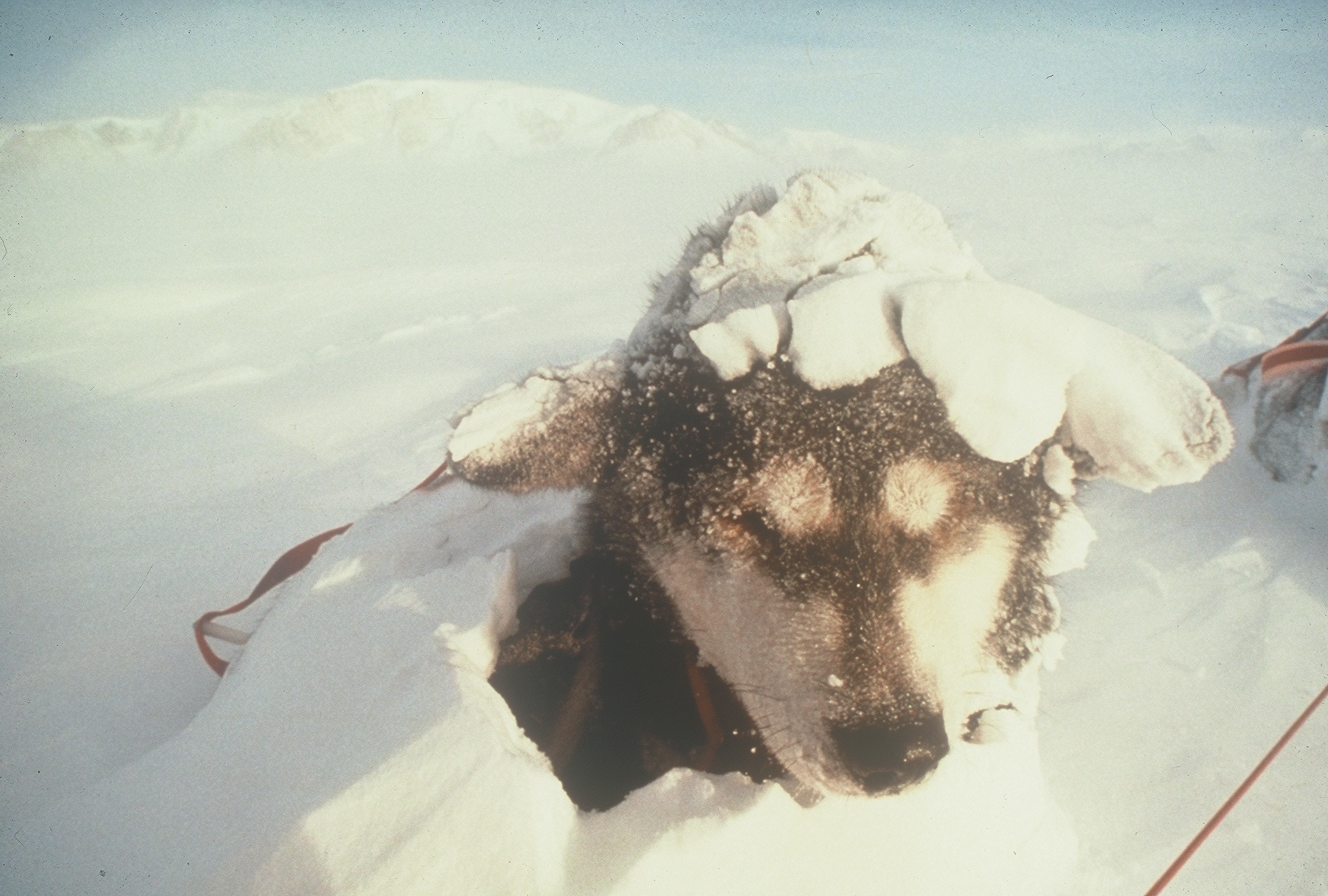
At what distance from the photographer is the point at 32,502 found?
348cm

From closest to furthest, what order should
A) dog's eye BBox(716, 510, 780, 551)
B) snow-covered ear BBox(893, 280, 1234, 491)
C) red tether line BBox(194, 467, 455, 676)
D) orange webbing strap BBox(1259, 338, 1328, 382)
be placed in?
snow-covered ear BBox(893, 280, 1234, 491), dog's eye BBox(716, 510, 780, 551), red tether line BBox(194, 467, 455, 676), orange webbing strap BBox(1259, 338, 1328, 382)

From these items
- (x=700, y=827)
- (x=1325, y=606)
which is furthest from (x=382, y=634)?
(x=1325, y=606)

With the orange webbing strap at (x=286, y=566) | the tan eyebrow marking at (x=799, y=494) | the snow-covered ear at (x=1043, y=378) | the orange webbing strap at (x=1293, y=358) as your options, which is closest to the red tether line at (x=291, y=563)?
the orange webbing strap at (x=286, y=566)

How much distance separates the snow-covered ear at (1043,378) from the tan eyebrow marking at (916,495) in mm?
92

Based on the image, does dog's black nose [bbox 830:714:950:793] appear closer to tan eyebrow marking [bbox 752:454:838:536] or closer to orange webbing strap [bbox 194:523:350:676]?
tan eyebrow marking [bbox 752:454:838:536]

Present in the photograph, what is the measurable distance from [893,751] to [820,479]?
19.2 inches

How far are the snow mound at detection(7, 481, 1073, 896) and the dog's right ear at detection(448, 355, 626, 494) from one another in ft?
0.87

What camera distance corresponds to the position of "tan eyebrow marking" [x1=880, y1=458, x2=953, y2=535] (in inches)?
43.1

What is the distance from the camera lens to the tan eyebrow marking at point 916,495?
109cm

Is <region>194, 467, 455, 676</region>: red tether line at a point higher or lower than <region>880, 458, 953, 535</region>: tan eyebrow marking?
lower

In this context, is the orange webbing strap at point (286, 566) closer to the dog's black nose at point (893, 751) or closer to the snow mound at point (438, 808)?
the snow mound at point (438, 808)

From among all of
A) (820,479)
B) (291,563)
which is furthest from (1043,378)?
(291,563)

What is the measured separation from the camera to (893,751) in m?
1.03

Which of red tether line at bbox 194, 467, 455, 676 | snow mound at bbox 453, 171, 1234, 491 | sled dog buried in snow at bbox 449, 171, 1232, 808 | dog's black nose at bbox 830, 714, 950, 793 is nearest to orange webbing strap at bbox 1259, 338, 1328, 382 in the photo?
sled dog buried in snow at bbox 449, 171, 1232, 808
